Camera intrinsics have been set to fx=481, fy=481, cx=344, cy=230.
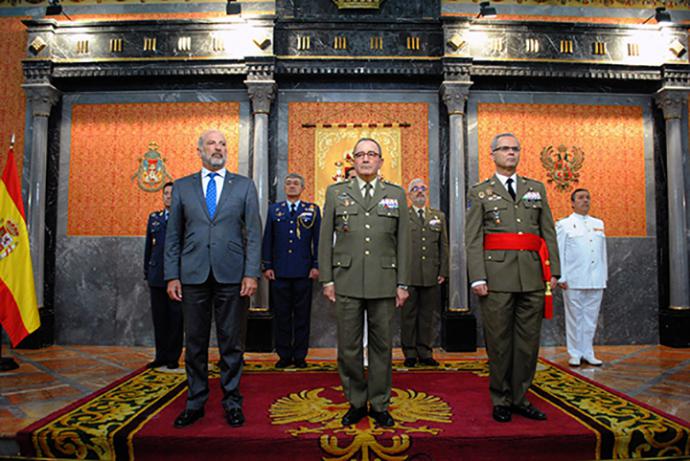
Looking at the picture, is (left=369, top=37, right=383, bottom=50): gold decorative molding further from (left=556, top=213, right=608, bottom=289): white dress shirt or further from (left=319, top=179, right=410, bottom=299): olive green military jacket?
(left=319, top=179, right=410, bottom=299): olive green military jacket

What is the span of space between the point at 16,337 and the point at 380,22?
4.67 m

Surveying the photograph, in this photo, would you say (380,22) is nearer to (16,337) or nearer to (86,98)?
(86,98)

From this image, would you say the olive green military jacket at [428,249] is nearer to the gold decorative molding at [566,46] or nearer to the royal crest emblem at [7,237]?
the gold decorative molding at [566,46]

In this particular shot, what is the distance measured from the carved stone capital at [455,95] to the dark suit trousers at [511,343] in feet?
9.65

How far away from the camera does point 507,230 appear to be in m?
2.85

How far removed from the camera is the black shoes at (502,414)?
2703 millimetres

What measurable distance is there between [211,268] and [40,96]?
411cm

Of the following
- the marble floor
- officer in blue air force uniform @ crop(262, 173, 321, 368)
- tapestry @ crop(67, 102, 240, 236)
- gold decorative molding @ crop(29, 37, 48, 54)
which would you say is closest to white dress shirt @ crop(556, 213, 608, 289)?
the marble floor

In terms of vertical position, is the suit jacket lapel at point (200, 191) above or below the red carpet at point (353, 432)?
above

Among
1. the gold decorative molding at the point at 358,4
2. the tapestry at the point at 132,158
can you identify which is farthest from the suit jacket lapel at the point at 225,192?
the gold decorative molding at the point at 358,4

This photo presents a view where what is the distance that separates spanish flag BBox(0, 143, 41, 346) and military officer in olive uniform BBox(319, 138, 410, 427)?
2.96 metres

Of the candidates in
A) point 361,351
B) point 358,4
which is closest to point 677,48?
point 358,4

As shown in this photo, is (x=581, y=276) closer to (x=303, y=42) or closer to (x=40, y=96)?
(x=303, y=42)

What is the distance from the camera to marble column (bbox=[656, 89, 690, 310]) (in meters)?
5.29
